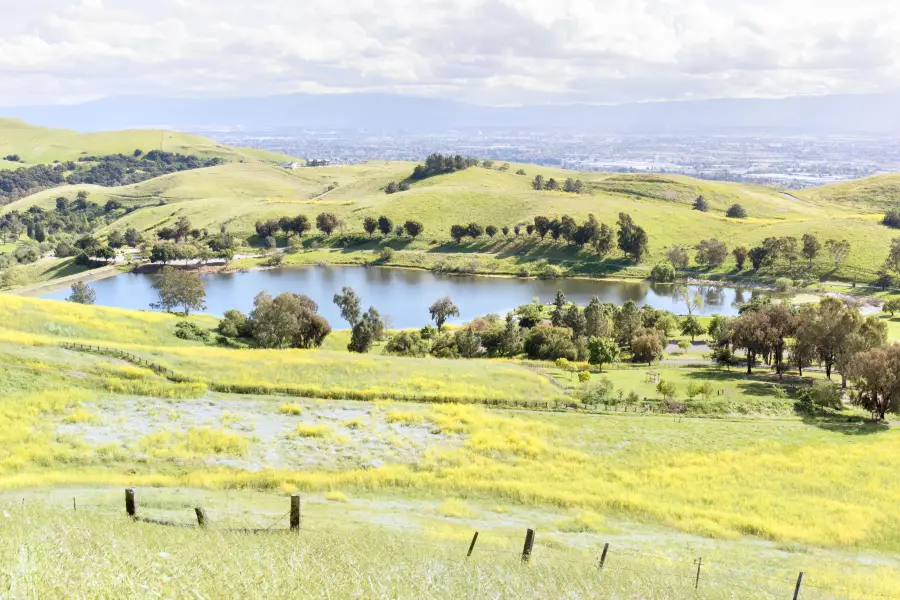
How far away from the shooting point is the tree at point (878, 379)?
4678 cm

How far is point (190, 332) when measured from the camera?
6594cm

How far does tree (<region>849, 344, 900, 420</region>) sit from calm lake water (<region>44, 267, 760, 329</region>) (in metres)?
65.7

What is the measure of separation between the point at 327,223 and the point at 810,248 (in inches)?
4791

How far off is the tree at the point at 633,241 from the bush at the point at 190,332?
10712 centimetres

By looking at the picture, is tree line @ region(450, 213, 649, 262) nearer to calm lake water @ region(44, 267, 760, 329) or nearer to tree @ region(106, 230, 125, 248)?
calm lake water @ region(44, 267, 760, 329)

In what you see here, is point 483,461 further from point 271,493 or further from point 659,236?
point 659,236

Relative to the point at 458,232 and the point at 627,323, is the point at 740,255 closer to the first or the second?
the point at 458,232

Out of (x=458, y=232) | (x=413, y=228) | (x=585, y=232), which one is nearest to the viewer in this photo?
(x=585, y=232)

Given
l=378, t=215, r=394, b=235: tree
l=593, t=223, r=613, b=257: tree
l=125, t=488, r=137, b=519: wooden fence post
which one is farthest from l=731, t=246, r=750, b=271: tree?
l=125, t=488, r=137, b=519: wooden fence post

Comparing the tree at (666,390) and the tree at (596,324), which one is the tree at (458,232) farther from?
the tree at (666,390)

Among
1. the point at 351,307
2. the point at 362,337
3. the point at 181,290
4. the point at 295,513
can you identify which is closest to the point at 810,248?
the point at 351,307

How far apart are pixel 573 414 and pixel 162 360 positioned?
102 ft

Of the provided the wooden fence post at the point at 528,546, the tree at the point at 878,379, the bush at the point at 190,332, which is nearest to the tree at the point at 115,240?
the bush at the point at 190,332

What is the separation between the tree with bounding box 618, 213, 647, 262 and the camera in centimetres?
14662
